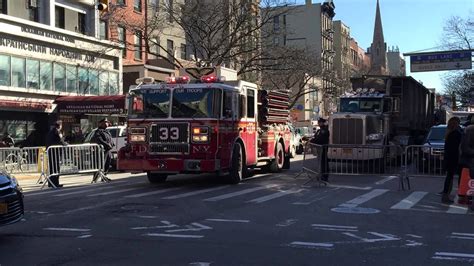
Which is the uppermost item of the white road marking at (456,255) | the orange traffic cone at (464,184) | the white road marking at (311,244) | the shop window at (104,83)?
the shop window at (104,83)

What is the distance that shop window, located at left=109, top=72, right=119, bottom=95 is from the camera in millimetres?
34812

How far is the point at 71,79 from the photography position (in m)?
32.0

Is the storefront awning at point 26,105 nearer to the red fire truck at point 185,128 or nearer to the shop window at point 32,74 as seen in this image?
the shop window at point 32,74

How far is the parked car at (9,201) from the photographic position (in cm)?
757

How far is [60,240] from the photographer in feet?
26.1

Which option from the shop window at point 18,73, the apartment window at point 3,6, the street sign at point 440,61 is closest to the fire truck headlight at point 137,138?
the shop window at point 18,73

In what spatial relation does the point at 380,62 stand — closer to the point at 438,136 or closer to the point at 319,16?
the point at 319,16

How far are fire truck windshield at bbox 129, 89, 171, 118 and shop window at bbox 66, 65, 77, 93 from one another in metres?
18.1

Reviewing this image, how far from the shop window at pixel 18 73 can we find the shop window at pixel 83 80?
445 cm

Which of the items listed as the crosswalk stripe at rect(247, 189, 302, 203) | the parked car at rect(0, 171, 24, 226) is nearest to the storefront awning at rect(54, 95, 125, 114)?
the crosswalk stripe at rect(247, 189, 302, 203)

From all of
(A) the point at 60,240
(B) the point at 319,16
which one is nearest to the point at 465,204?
(A) the point at 60,240

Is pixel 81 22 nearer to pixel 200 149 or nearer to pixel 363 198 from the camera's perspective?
pixel 200 149

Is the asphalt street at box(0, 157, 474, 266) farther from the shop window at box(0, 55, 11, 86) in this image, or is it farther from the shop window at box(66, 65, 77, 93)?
the shop window at box(66, 65, 77, 93)

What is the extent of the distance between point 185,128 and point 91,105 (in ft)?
53.8
